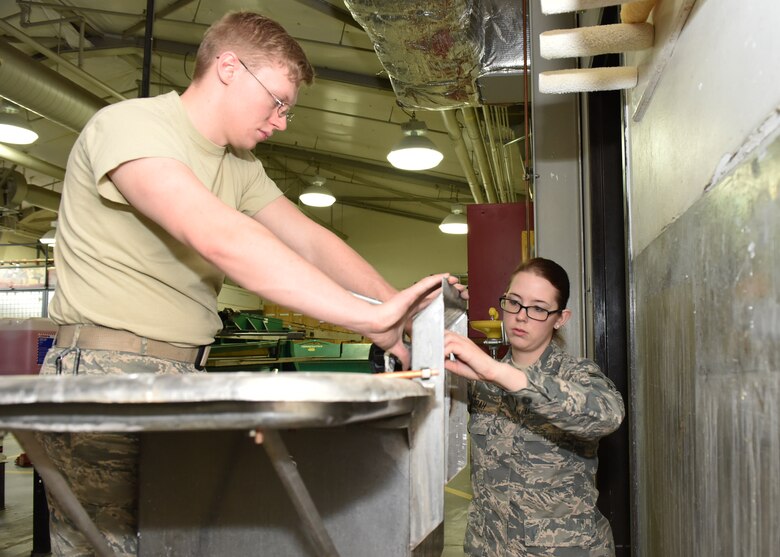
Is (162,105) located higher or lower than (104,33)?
lower

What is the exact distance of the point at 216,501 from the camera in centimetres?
113

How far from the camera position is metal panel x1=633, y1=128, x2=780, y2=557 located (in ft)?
2.55

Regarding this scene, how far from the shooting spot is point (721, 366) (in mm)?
974

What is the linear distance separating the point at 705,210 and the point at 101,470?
1.14 metres

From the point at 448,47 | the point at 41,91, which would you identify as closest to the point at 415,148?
the point at 448,47

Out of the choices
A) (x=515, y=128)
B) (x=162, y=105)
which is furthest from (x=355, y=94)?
(x=162, y=105)

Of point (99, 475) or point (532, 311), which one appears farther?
point (532, 311)

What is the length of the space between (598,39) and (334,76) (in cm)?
480

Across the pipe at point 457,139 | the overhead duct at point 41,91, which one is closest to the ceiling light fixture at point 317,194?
the pipe at point 457,139

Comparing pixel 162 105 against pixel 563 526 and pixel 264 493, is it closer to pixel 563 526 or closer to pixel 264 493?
pixel 264 493

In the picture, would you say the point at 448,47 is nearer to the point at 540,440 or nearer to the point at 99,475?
the point at 540,440

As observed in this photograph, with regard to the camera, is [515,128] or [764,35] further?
[515,128]

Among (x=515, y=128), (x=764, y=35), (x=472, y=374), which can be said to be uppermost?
(x=515, y=128)

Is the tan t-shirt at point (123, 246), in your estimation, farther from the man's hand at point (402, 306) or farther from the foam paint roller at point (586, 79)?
the foam paint roller at point (586, 79)
